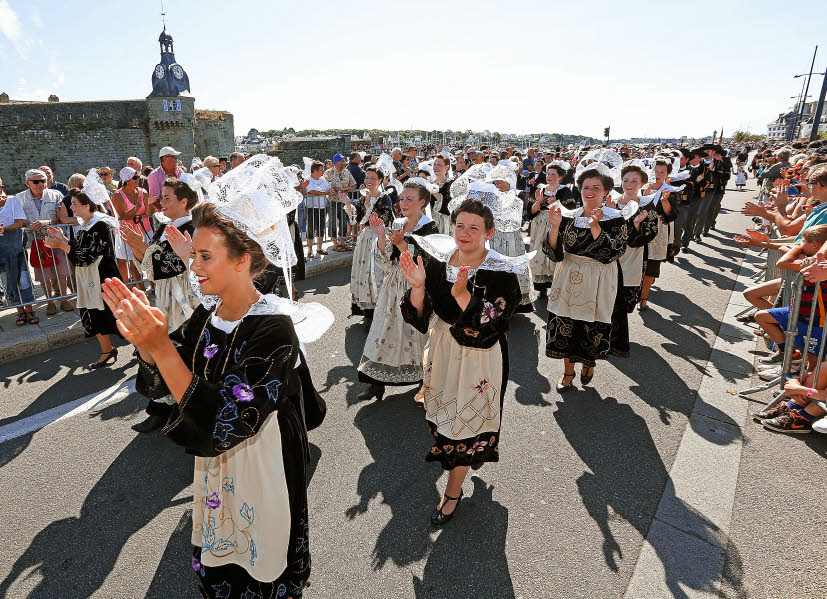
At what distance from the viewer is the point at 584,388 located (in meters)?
4.95

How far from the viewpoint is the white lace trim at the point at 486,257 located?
2.85 m

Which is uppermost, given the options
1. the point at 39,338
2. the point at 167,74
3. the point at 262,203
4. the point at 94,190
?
the point at 167,74

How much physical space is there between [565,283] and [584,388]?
3.81 ft

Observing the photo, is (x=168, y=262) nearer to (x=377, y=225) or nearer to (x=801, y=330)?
(x=377, y=225)

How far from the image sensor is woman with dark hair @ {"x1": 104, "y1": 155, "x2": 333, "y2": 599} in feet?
5.15

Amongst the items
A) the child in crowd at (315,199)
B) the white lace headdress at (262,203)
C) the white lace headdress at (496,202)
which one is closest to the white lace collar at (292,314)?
the white lace headdress at (262,203)

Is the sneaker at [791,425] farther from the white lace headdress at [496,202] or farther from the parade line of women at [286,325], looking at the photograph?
the white lace headdress at [496,202]

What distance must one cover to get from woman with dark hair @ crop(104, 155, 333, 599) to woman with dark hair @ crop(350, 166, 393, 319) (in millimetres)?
3781

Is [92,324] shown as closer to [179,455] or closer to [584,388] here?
[179,455]

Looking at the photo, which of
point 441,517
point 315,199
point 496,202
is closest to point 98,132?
point 315,199

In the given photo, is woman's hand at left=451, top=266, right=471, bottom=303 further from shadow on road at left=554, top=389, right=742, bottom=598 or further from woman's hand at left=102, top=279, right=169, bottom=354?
shadow on road at left=554, top=389, right=742, bottom=598

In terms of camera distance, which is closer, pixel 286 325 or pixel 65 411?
pixel 286 325

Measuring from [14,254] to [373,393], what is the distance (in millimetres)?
5553

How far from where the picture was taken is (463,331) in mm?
2775
